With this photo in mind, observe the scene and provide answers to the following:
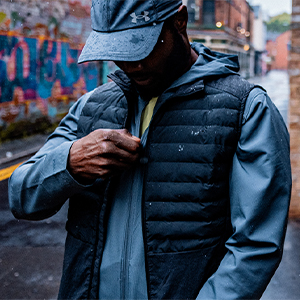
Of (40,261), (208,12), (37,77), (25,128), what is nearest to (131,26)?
(40,261)

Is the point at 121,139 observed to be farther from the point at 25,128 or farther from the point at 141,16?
the point at 25,128

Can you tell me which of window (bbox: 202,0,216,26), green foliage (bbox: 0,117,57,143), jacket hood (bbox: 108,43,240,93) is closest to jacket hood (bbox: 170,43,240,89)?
jacket hood (bbox: 108,43,240,93)

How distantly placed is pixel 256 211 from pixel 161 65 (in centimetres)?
59

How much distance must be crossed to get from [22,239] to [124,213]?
399 centimetres

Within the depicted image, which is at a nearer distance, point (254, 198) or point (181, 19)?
point (254, 198)

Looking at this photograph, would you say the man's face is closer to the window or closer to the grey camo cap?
the grey camo cap

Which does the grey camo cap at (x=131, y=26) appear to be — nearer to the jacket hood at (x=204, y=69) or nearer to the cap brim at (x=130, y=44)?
the cap brim at (x=130, y=44)

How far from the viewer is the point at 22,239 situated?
5.00 metres

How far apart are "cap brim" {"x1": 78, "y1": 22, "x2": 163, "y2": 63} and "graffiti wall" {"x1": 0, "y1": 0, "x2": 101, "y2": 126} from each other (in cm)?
1037

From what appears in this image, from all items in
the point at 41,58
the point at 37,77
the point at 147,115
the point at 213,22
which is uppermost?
the point at 213,22

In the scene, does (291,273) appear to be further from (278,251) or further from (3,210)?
(3,210)

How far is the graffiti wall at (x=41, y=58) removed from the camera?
1116 centimetres

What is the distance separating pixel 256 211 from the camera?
125cm

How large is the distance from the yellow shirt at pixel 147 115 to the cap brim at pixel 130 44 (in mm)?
255
